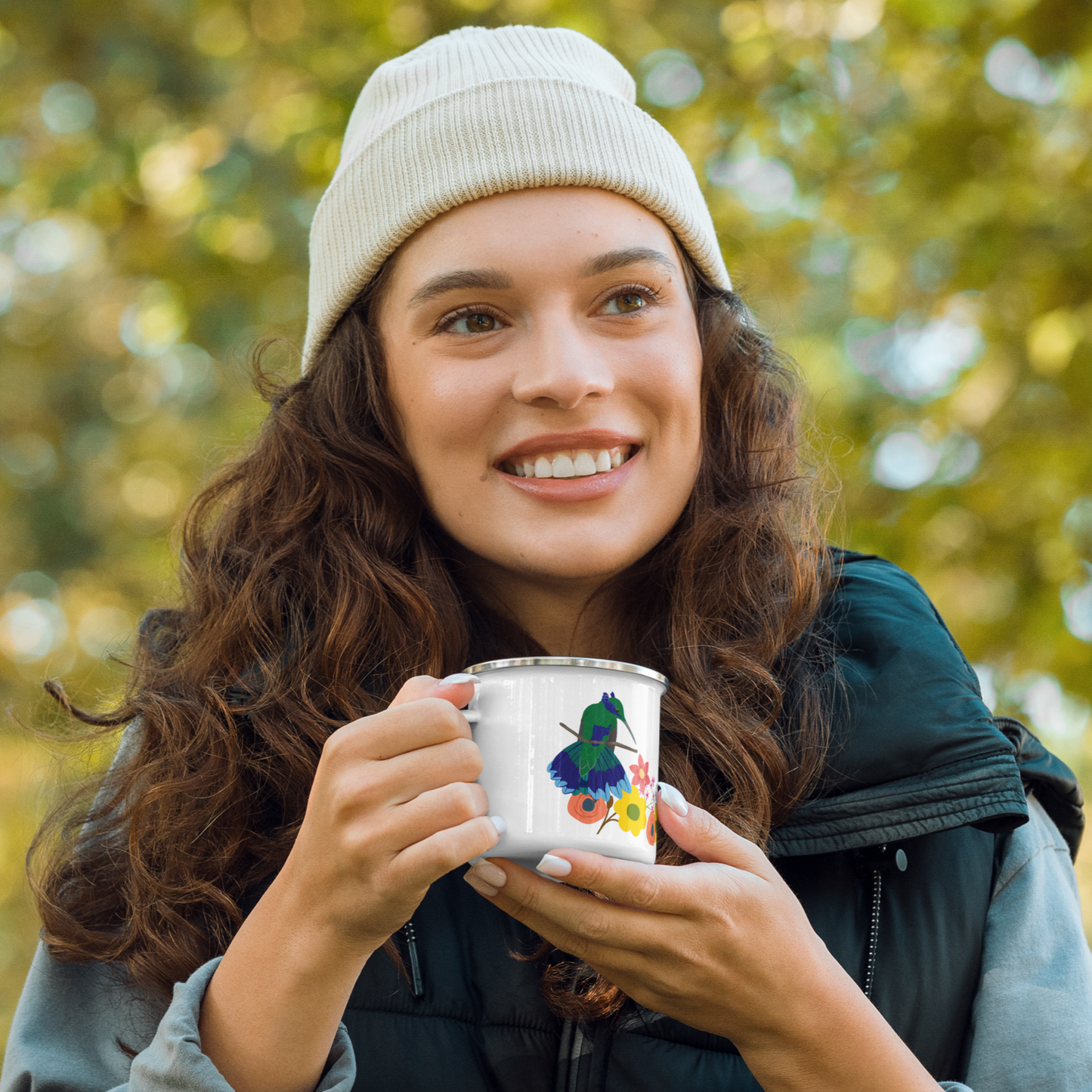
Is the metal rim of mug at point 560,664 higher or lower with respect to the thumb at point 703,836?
higher

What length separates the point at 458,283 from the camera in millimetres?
2025

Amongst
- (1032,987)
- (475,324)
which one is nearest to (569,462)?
(475,324)

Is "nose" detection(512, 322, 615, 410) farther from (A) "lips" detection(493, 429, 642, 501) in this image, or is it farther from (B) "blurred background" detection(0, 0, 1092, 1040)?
(B) "blurred background" detection(0, 0, 1092, 1040)

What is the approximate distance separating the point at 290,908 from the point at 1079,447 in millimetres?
3373

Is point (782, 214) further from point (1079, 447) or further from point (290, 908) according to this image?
point (290, 908)

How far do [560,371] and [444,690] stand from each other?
74 cm

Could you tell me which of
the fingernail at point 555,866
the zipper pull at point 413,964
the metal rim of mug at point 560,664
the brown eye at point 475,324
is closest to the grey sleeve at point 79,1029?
the zipper pull at point 413,964

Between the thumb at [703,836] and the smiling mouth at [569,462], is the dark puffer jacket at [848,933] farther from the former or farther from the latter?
the smiling mouth at [569,462]

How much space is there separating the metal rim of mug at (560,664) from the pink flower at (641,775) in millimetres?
102

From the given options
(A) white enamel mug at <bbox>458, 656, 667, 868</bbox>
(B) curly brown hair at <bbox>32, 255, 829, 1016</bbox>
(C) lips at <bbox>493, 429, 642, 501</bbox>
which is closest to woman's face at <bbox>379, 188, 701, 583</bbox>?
(C) lips at <bbox>493, 429, 642, 501</bbox>

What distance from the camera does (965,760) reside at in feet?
6.02

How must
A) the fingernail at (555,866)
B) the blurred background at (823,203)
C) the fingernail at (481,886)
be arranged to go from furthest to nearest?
the blurred background at (823,203) < the fingernail at (481,886) < the fingernail at (555,866)

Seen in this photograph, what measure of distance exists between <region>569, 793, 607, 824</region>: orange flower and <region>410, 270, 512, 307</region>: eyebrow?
0.99 metres

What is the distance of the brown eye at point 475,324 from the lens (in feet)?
6.73
